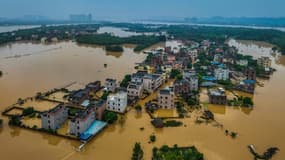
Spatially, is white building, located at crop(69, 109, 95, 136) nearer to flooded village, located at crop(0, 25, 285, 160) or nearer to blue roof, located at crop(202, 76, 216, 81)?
flooded village, located at crop(0, 25, 285, 160)

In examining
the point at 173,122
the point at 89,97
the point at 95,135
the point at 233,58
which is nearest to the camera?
the point at 95,135

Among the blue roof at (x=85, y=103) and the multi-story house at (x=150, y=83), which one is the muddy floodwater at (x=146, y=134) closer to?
the multi-story house at (x=150, y=83)

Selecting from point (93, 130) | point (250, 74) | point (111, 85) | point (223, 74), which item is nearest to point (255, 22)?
point (250, 74)

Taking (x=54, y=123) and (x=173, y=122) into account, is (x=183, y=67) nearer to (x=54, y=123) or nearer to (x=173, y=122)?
(x=173, y=122)

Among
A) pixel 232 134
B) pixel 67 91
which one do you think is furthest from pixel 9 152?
pixel 232 134

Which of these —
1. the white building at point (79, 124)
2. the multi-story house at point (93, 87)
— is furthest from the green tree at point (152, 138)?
the multi-story house at point (93, 87)

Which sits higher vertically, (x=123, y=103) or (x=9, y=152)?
(x=123, y=103)
